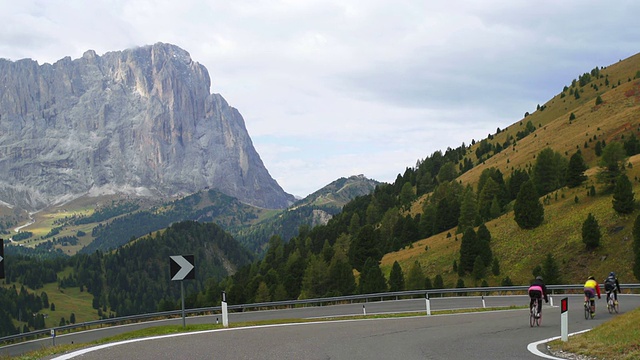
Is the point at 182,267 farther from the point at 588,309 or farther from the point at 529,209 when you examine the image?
the point at 529,209

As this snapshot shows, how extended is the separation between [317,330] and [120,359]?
8.62 m

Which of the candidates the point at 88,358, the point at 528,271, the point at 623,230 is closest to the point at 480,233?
the point at 528,271

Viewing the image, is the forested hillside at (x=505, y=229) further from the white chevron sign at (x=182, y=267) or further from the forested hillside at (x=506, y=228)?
the white chevron sign at (x=182, y=267)

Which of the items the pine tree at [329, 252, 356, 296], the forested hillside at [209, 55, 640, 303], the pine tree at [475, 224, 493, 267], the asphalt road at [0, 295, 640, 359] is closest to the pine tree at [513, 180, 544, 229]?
the forested hillside at [209, 55, 640, 303]

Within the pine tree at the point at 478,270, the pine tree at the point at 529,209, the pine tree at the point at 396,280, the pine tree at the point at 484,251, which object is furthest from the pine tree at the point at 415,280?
the pine tree at the point at 529,209

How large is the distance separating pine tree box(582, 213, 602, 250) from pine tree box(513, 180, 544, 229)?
12852 mm

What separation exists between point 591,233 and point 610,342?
199ft

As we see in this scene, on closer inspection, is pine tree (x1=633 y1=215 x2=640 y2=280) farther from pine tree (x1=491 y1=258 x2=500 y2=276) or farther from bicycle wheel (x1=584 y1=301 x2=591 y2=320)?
bicycle wheel (x1=584 y1=301 x2=591 y2=320)

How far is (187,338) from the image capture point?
648 inches

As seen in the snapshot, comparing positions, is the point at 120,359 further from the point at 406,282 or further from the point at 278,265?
the point at 278,265

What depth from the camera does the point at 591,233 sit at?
68438mm

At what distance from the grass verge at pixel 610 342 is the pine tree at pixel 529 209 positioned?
68792 millimetres

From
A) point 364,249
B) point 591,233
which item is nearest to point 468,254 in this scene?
Answer: point 591,233

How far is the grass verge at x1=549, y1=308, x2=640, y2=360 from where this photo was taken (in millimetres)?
12336
